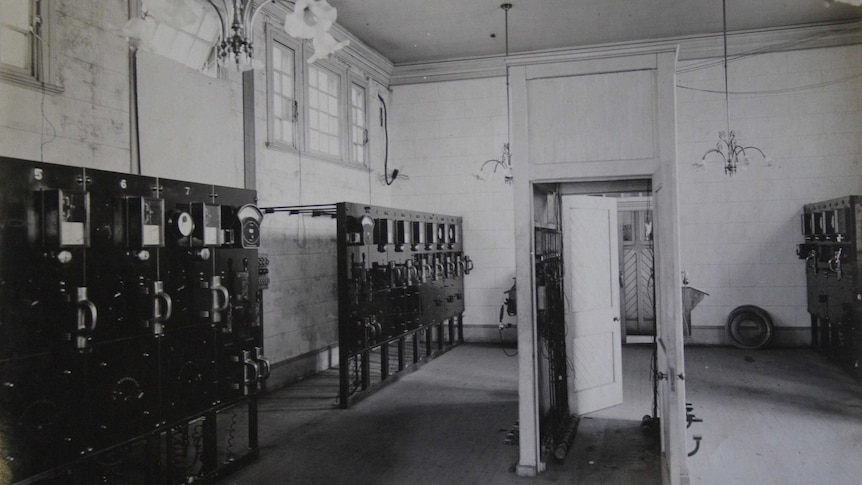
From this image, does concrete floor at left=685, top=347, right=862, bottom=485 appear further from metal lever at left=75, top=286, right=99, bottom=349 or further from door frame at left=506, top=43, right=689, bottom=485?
metal lever at left=75, top=286, right=99, bottom=349

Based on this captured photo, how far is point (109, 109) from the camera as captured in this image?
4.69 m

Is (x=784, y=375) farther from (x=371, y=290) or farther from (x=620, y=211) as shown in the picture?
(x=371, y=290)

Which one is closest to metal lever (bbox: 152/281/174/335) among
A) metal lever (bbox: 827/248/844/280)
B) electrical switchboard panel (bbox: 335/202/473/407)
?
electrical switchboard panel (bbox: 335/202/473/407)

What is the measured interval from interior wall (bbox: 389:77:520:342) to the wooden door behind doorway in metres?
1.91

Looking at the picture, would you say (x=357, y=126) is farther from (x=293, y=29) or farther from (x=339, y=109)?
(x=293, y=29)

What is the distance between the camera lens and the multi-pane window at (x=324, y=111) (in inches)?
308

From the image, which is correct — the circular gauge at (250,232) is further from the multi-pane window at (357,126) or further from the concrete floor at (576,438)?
the multi-pane window at (357,126)

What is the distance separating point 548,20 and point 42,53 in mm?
6255

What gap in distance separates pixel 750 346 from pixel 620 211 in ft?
8.92

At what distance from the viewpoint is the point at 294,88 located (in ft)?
23.9

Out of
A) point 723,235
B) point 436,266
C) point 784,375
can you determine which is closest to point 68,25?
point 436,266

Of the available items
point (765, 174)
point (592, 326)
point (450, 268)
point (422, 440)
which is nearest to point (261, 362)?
point (422, 440)

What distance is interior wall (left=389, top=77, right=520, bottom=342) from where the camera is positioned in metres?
9.91

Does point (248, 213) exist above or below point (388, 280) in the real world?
above
